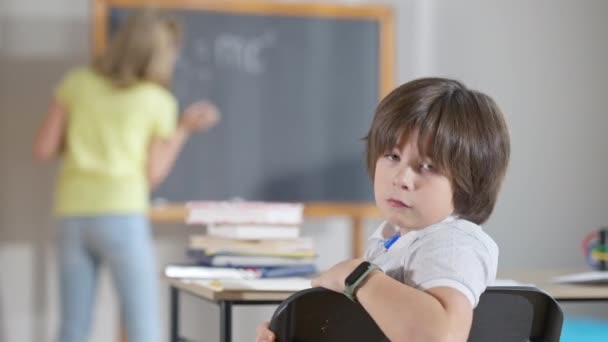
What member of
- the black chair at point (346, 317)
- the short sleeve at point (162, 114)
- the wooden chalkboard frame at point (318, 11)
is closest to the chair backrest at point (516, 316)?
the black chair at point (346, 317)

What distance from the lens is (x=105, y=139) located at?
3672 millimetres

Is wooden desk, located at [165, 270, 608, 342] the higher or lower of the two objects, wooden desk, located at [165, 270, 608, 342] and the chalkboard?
the lower

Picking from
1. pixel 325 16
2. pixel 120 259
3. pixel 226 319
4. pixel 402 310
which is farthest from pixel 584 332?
pixel 325 16

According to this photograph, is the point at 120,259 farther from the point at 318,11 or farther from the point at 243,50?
the point at 318,11

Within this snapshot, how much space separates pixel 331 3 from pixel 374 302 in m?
3.18

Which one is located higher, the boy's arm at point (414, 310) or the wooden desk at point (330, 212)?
the boy's arm at point (414, 310)

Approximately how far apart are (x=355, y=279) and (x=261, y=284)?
2.90 feet

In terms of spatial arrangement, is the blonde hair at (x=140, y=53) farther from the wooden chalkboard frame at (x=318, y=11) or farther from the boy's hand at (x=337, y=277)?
the boy's hand at (x=337, y=277)

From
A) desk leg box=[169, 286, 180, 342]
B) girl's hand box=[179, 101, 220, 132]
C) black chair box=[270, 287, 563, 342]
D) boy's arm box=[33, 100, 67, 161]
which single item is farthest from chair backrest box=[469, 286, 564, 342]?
girl's hand box=[179, 101, 220, 132]

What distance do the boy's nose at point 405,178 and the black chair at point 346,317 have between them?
17 cm

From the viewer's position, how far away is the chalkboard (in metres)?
4.14

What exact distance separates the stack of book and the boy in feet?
3.43

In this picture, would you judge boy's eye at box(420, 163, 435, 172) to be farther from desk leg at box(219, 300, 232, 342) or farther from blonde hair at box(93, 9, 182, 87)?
blonde hair at box(93, 9, 182, 87)

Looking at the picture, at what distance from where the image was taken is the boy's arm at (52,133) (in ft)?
12.3
